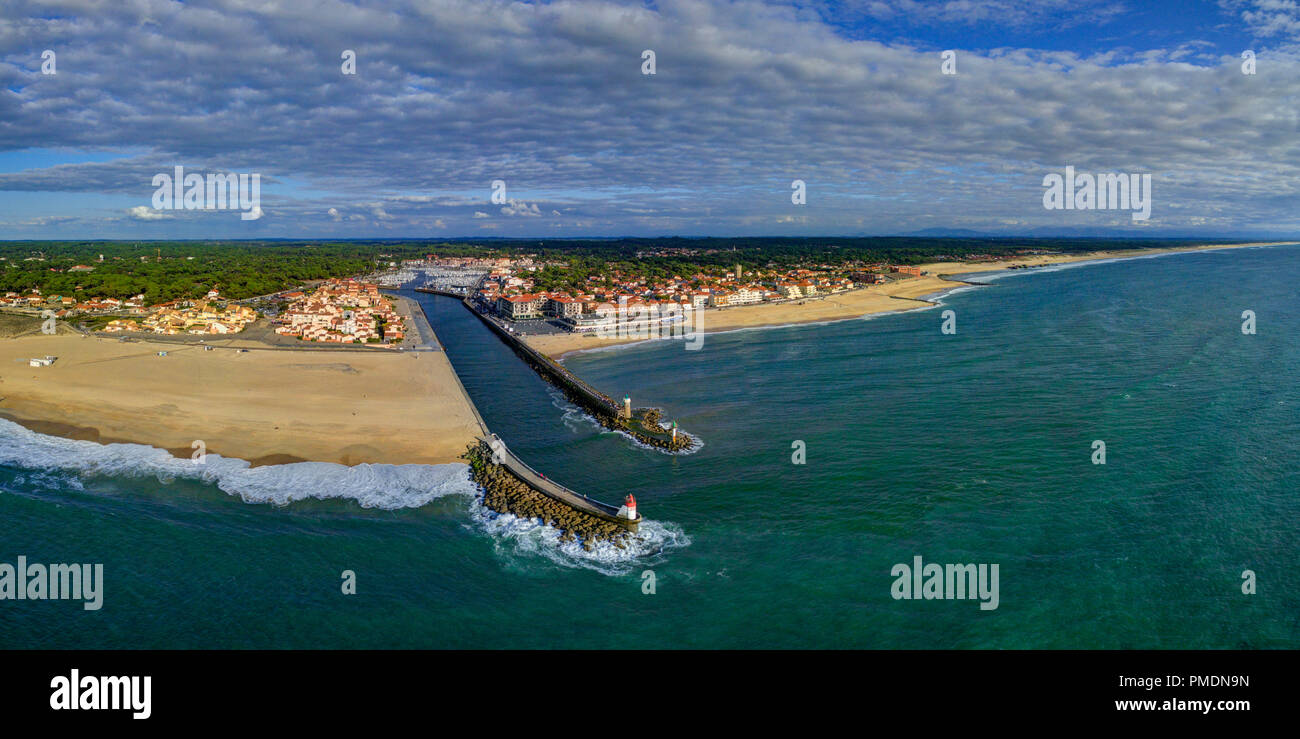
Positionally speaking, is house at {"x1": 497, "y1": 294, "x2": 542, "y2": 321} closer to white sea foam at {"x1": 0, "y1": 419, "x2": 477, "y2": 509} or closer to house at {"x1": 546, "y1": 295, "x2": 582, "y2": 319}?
house at {"x1": 546, "y1": 295, "x2": 582, "y2": 319}

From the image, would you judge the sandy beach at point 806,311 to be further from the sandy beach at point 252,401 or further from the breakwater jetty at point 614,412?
the sandy beach at point 252,401

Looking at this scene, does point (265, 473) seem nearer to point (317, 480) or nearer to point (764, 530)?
point (317, 480)

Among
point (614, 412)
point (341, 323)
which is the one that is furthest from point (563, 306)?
point (614, 412)

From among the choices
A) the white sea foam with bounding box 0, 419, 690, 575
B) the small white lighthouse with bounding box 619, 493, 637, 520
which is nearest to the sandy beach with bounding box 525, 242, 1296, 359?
the white sea foam with bounding box 0, 419, 690, 575

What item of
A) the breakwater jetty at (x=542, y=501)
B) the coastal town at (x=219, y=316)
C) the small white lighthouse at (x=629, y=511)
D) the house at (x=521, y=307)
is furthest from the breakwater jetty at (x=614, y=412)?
the house at (x=521, y=307)

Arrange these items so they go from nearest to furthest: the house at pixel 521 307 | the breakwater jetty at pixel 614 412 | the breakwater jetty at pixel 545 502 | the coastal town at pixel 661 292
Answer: the breakwater jetty at pixel 545 502, the breakwater jetty at pixel 614 412, the coastal town at pixel 661 292, the house at pixel 521 307
